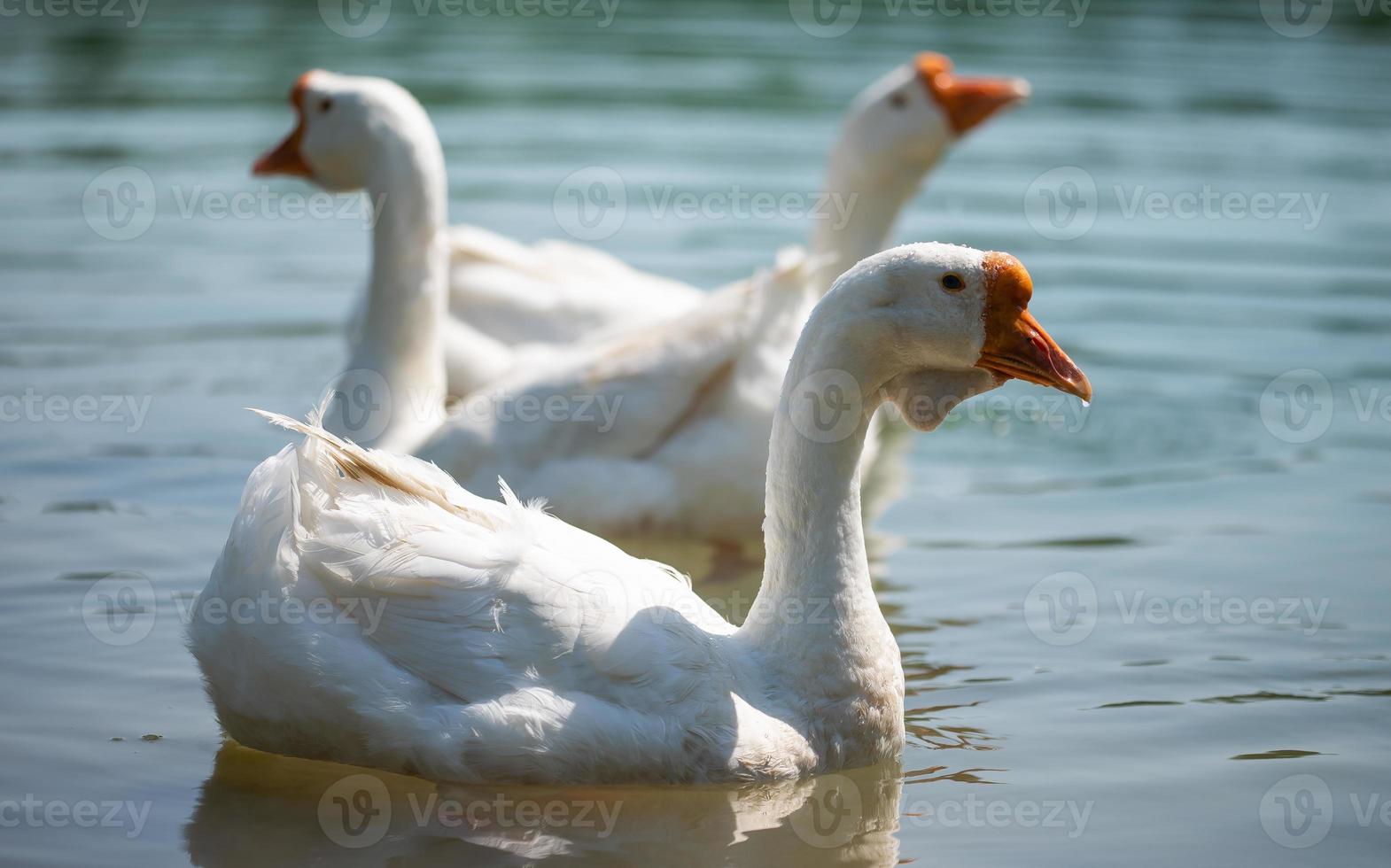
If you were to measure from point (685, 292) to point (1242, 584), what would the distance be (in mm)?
3531

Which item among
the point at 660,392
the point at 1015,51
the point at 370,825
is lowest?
the point at 370,825

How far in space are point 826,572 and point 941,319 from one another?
0.83m

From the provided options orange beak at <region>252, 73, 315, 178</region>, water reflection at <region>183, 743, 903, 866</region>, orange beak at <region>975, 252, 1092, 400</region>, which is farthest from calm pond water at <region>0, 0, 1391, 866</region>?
orange beak at <region>252, 73, 315, 178</region>

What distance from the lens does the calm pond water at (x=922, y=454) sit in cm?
484

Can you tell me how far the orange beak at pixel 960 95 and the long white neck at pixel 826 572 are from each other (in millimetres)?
4342

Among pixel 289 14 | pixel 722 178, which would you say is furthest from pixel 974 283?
pixel 289 14

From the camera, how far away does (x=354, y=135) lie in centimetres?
752

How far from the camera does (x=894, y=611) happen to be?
6668 millimetres

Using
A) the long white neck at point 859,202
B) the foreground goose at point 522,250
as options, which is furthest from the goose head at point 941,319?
the long white neck at point 859,202

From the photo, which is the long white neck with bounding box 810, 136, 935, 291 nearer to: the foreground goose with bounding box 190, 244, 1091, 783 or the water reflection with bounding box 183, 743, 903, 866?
the foreground goose with bounding box 190, 244, 1091, 783

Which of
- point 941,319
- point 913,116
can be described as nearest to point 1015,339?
point 941,319

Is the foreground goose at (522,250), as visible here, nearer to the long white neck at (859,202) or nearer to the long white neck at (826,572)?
the long white neck at (859,202)

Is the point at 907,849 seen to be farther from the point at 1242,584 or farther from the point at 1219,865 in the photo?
the point at 1242,584

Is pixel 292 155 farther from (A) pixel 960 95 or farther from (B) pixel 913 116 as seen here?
(A) pixel 960 95
